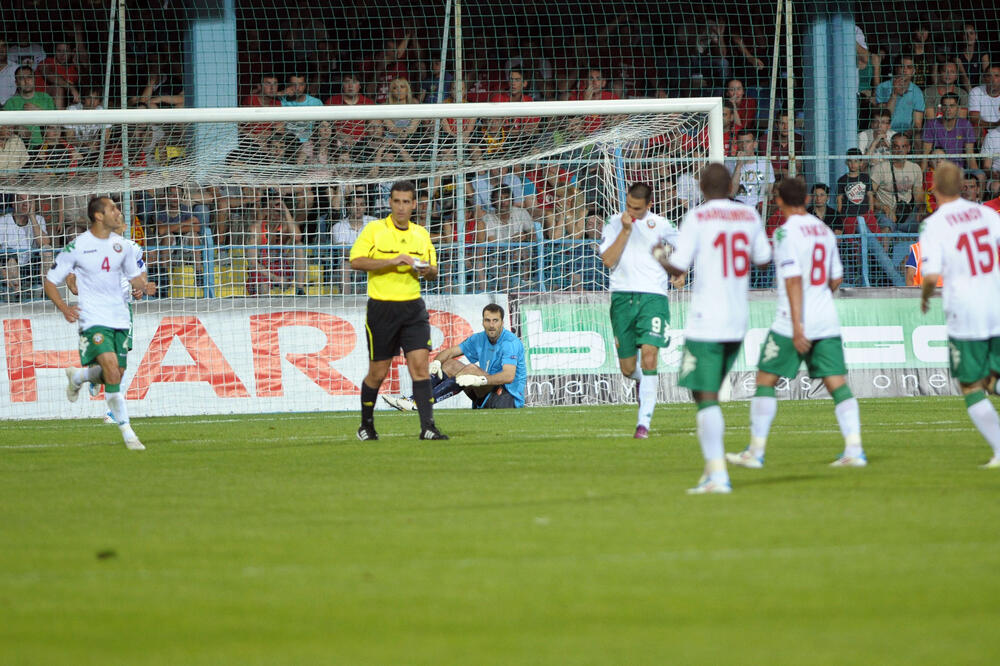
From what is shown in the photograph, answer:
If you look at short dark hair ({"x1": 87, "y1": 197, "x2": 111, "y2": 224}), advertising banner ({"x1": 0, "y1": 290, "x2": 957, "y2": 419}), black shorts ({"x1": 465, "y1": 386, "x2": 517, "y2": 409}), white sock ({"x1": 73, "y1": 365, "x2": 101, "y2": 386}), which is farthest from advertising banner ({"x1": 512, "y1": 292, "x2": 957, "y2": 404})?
short dark hair ({"x1": 87, "y1": 197, "x2": 111, "y2": 224})

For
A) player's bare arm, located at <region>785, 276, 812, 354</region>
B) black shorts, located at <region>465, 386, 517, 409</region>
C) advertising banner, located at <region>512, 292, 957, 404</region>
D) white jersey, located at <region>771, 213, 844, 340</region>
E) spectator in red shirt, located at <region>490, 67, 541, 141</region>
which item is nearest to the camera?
player's bare arm, located at <region>785, 276, 812, 354</region>

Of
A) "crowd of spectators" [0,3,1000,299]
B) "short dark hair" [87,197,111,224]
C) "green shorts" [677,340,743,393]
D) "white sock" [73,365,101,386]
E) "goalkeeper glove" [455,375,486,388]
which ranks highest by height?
"crowd of spectators" [0,3,1000,299]

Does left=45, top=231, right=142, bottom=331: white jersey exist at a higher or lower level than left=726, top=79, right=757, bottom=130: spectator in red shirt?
lower

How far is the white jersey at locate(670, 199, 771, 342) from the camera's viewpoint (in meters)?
7.44

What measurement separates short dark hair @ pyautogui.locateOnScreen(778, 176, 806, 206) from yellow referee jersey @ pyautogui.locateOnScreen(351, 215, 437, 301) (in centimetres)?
379

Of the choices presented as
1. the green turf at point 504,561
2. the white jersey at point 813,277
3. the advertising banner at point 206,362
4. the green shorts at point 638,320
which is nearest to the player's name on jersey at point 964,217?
the white jersey at point 813,277

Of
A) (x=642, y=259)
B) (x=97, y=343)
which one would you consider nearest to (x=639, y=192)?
(x=642, y=259)

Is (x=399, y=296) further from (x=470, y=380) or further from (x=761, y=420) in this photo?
(x=470, y=380)

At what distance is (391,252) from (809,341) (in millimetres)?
4158

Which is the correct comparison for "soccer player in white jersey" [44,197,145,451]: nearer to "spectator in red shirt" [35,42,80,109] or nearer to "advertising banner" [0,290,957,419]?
"advertising banner" [0,290,957,419]

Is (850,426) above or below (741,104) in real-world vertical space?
below

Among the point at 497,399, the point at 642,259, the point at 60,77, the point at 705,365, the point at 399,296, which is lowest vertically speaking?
the point at 497,399

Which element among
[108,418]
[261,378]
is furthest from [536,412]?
[108,418]

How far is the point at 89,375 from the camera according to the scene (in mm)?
12188
